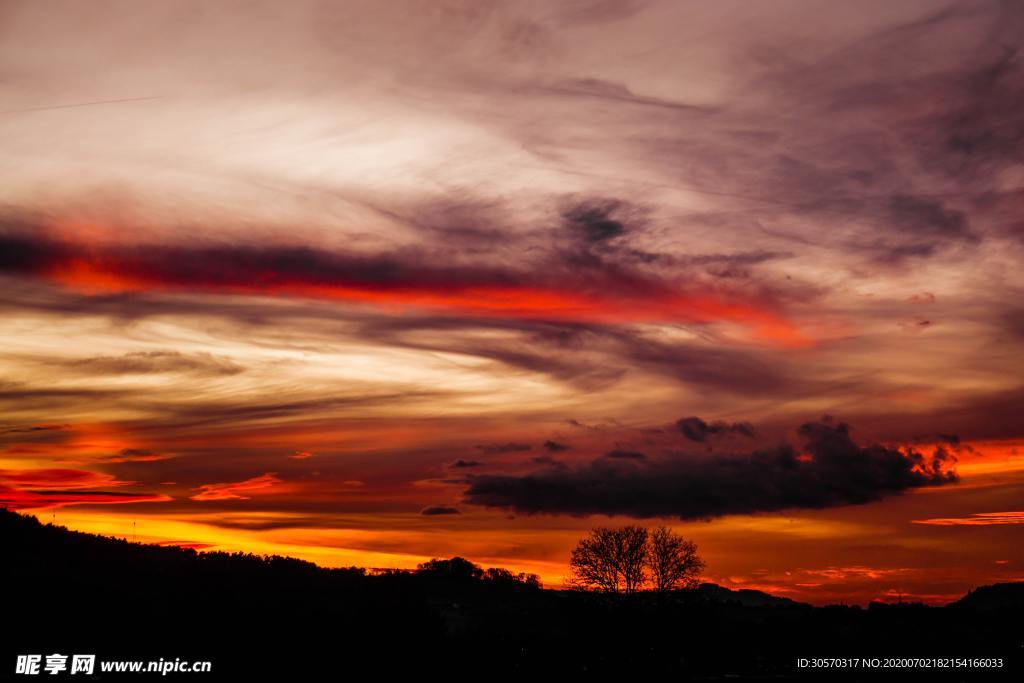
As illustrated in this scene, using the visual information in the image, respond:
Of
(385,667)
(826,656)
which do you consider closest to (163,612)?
(385,667)

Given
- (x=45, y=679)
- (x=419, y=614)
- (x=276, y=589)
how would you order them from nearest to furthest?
(x=45, y=679) → (x=419, y=614) → (x=276, y=589)

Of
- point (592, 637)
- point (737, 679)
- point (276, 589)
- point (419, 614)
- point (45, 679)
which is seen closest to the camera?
point (45, 679)

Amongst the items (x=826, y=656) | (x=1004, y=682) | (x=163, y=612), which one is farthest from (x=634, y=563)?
(x=163, y=612)

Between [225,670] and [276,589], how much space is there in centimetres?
7760

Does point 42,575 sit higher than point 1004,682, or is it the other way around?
point 42,575

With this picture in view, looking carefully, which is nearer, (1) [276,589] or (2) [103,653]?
(2) [103,653]

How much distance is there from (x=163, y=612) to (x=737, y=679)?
87.2 metres

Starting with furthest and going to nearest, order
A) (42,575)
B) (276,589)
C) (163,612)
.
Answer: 1. (276,589)
2. (42,575)
3. (163,612)

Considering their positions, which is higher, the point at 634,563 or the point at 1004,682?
the point at 634,563

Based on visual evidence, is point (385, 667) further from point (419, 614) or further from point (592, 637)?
point (592, 637)

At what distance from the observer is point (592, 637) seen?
169 m

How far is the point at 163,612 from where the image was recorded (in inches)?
6220

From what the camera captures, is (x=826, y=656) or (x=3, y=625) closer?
(x=3, y=625)

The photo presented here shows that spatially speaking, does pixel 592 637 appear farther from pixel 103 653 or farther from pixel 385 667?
pixel 103 653
